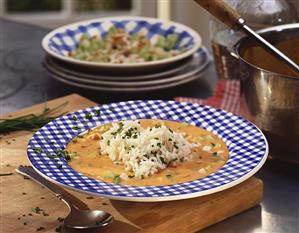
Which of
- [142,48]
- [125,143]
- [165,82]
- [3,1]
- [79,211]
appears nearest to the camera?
[79,211]

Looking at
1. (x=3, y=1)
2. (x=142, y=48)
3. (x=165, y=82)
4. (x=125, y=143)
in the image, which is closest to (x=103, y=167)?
(x=125, y=143)

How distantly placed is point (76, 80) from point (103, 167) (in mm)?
485

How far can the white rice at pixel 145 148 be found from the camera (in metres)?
1.11

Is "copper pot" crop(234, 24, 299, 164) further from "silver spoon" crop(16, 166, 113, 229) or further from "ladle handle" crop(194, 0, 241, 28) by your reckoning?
"silver spoon" crop(16, 166, 113, 229)

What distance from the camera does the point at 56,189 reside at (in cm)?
111

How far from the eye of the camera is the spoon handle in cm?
108

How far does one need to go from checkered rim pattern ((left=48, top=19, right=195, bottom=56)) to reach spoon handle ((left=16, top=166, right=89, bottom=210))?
597 mm

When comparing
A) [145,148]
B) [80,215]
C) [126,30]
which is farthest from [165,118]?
[126,30]

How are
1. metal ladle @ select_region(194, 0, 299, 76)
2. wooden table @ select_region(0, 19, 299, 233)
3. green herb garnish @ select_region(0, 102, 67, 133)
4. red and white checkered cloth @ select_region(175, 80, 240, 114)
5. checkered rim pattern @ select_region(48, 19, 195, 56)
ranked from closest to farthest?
wooden table @ select_region(0, 19, 299, 233) → metal ladle @ select_region(194, 0, 299, 76) → green herb garnish @ select_region(0, 102, 67, 133) → red and white checkered cloth @ select_region(175, 80, 240, 114) → checkered rim pattern @ select_region(48, 19, 195, 56)

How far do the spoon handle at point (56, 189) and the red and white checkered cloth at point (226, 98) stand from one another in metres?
0.43

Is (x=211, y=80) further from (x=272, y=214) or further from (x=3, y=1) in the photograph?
(x=3, y=1)

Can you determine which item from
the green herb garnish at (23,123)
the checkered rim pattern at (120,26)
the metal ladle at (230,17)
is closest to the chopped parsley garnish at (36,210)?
the green herb garnish at (23,123)

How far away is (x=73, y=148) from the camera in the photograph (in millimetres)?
1184

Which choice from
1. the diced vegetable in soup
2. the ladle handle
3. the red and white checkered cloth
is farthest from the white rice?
the red and white checkered cloth
